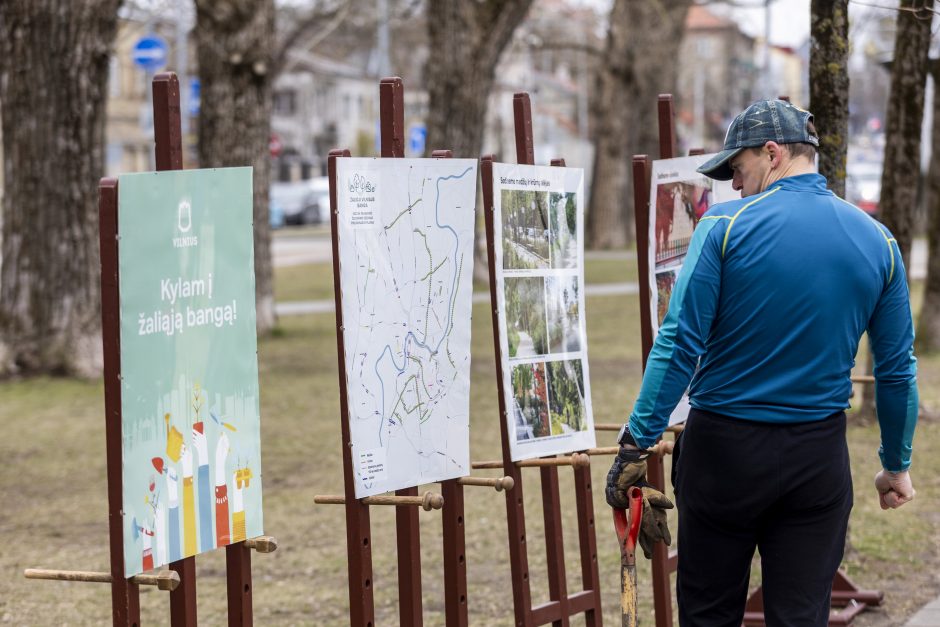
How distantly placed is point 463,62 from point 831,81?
1310cm

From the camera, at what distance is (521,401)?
196 inches

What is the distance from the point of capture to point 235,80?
1561 centimetres

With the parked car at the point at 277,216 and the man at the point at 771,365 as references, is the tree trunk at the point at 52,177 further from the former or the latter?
the parked car at the point at 277,216

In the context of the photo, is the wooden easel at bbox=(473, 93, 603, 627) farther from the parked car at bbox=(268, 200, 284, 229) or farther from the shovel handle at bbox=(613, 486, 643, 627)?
the parked car at bbox=(268, 200, 284, 229)

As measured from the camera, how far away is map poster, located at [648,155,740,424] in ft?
18.0

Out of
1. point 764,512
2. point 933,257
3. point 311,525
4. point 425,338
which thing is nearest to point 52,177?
point 311,525

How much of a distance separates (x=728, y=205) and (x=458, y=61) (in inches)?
609

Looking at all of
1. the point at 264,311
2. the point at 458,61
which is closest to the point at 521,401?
the point at 264,311

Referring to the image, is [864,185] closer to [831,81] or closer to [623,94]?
[623,94]

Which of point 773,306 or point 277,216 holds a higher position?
point 277,216

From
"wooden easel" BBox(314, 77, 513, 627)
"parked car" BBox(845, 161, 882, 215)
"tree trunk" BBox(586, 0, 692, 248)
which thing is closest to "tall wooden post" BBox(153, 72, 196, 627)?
"wooden easel" BBox(314, 77, 513, 627)

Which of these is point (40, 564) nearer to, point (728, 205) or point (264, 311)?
point (728, 205)

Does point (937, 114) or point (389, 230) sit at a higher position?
point (937, 114)

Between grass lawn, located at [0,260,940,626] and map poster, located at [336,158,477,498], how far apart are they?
1.73 m
